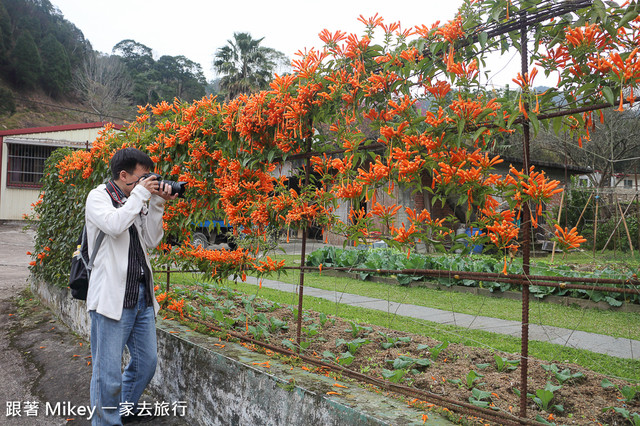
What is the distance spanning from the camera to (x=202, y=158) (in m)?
3.96

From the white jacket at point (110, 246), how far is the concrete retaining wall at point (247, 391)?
0.82 m

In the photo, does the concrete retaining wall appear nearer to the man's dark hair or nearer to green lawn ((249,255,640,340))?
the man's dark hair

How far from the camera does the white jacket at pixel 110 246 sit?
2.78 meters

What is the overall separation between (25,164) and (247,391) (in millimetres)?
24302

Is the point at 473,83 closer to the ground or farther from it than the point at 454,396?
farther from it

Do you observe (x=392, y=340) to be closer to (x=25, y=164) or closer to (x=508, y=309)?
(x=508, y=309)

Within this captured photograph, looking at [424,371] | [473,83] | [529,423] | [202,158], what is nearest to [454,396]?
[424,371]

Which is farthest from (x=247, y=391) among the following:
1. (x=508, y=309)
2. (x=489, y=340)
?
(x=508, y=309)

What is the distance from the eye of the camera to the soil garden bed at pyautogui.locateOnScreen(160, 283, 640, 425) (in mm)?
2664

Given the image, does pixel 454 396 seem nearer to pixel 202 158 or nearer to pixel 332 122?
pixel 332 122

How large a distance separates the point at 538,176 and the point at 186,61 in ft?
213

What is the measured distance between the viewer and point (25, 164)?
22719 millimetres

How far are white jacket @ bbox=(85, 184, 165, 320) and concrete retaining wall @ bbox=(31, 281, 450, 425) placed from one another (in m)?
0.82

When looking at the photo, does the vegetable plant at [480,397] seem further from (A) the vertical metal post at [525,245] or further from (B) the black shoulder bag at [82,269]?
(B) the black shoulder bag at [82,269]
